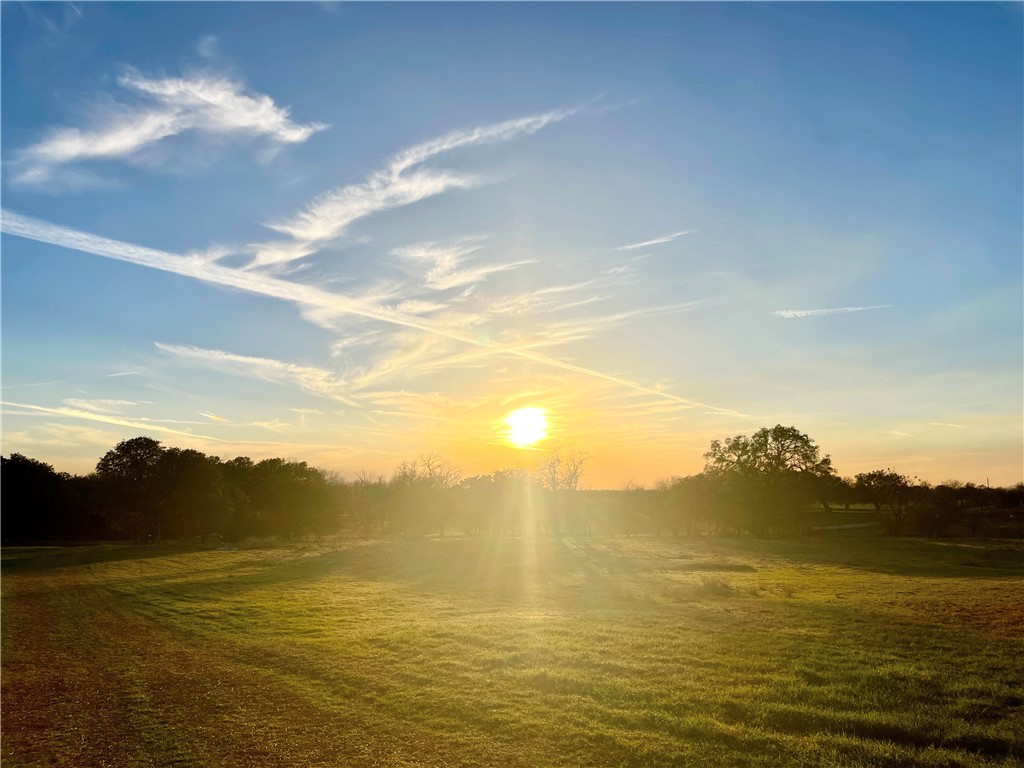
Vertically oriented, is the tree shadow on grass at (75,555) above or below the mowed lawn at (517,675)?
below

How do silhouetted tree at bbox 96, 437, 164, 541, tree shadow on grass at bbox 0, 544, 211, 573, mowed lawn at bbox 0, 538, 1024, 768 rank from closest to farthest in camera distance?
mowed lawn at bbox 0, 538, 1024, 768 < tree shadow on grass at bbox 0, 544, 211, 573 < silhouetted tree at bbox 96, 437, 164, 541

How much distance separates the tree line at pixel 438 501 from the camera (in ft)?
262

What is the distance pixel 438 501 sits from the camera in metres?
98.8

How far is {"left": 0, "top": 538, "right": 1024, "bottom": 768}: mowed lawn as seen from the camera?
39.8ft

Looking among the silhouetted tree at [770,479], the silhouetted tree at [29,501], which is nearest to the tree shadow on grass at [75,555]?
the silhouetted tree at [29,501]

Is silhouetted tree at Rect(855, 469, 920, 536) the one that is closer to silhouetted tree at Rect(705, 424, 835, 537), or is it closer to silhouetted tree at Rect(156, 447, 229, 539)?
silhouetted tree at Rect(705, 424, 835, 537)

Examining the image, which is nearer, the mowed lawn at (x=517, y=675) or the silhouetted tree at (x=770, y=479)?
the mowed lawn at (x=517, y=675)

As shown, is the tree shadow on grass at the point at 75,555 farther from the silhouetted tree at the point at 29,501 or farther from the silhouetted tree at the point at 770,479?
the silhouetted tree at the point at 770,479

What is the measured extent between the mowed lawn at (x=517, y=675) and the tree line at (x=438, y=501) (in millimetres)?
45507

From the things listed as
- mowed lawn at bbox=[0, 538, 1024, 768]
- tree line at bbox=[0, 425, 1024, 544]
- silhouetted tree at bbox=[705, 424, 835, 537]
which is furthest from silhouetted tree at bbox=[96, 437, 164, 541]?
silhouetted tree at bbox=[705, 424, 835, 537]

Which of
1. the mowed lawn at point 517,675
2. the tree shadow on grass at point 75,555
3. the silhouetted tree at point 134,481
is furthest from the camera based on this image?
the silhouetted tree at point 134,481

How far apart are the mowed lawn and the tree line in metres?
45.5

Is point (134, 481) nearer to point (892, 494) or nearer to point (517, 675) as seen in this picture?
point (517, 675)

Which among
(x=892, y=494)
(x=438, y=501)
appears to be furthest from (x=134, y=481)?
(x=892, y=494)
